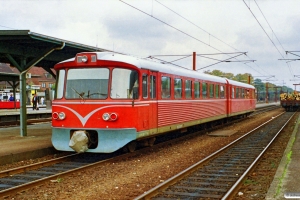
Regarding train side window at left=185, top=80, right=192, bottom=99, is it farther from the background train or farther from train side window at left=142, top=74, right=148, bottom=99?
train side window at left=142, top=74, right=148, bottom=99

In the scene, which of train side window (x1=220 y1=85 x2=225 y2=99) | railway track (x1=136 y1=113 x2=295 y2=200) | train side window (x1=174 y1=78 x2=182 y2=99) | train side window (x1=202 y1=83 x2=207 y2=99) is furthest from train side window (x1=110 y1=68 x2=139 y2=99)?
train side window (x1=220 y1=85 x2=225 y2=99)

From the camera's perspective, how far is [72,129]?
10.9 m

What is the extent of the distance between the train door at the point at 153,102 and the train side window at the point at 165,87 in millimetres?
586

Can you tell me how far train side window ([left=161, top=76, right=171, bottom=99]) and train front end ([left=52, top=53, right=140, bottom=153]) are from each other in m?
2.02

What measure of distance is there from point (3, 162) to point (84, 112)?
2.36 metres

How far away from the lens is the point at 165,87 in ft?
43.4

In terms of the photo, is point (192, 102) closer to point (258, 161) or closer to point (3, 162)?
point (258, 161)

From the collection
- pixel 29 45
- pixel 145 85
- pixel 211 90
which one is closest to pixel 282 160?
pixel 145 85

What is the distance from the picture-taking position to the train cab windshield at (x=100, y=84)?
35.4 feet

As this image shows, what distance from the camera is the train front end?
34.7ft

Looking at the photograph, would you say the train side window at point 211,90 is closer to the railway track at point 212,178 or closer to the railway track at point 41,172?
the railway track at point 212,178

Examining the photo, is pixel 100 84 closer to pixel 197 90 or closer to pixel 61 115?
pixel 61 115

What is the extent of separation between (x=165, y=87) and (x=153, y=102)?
129cm

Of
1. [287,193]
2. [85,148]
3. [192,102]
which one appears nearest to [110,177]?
[85,148]
